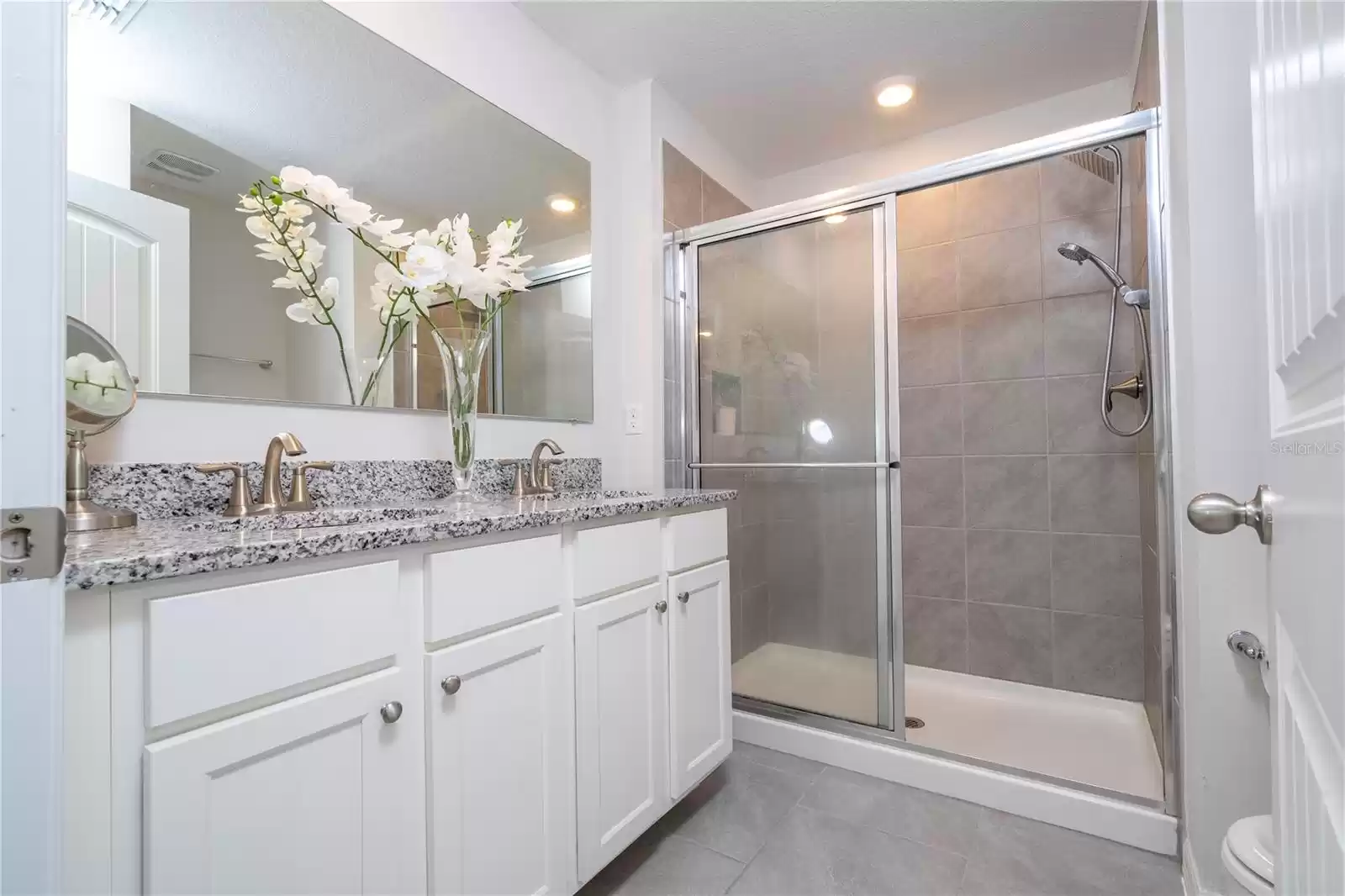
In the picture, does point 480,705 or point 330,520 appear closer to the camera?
point 480,705

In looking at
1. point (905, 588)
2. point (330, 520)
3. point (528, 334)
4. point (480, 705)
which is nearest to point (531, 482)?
point (528, 334)

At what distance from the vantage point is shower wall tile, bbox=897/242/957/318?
2.64 metres

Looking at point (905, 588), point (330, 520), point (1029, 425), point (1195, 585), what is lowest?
point (905, 588)

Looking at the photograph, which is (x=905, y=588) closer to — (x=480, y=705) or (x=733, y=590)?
(x=733, y=590)

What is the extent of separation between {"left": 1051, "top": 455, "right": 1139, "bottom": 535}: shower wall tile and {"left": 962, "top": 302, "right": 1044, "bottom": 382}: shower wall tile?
387mm

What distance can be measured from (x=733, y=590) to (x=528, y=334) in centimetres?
114

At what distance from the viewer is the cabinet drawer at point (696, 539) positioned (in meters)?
1.59

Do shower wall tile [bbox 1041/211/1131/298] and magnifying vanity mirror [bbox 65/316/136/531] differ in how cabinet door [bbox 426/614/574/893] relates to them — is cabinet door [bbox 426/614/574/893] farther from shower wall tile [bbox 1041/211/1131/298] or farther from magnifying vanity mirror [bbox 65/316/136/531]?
shower wall tile [bbox 1041/211/1131/298]

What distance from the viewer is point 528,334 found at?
6.29ft

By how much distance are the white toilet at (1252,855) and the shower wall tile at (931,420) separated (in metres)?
1.86

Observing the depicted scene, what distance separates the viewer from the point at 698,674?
165 centimetres

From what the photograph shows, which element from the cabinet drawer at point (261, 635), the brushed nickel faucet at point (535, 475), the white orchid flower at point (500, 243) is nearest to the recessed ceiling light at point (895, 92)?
the white orchid flower at point (500, 243)

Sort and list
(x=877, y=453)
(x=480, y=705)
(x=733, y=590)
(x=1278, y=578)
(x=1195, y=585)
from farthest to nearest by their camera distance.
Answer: (x=733, y=590), (x=877, y=453), (x=1195, y=585), (x=480, y=705), (x=1278, y=578)

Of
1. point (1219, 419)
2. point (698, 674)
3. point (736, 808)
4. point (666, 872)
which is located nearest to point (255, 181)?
point (698, 674)
